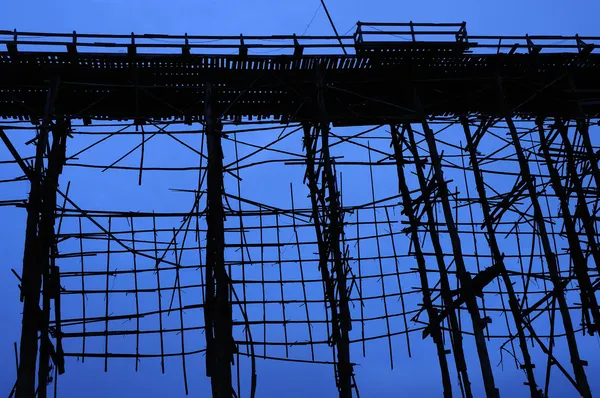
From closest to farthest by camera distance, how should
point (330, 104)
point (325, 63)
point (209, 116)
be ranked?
point (209, 116) → point (325, 63) → point (330, 104)

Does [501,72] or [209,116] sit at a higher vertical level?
[501,72]

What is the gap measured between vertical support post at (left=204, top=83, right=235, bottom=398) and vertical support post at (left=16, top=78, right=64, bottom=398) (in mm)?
3140

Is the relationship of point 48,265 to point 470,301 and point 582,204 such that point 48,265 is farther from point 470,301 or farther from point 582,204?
point 582,204

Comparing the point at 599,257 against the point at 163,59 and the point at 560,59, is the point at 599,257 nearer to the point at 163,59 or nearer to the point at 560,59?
the point at 560,59

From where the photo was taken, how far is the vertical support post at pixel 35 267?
1030 centimetres

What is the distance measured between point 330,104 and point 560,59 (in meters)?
5.58

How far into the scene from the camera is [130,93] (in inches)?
516

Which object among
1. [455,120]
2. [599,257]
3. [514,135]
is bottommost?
[599,257]

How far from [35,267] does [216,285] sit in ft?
11.5

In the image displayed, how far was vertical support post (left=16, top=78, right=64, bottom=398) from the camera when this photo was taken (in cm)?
1030

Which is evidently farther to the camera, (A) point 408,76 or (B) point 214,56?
(A) point 408,76

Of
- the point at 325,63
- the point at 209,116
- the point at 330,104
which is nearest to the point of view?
the point at 209,116

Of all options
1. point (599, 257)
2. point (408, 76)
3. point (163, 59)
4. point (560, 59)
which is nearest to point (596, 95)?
point (560, 59)

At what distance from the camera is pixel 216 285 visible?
1075 centimetres
